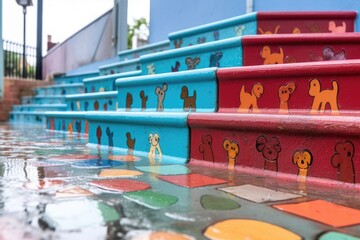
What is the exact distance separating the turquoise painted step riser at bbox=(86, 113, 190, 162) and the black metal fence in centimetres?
563

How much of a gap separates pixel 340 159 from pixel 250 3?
6.85 feet

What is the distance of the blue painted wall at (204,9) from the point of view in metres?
2.42

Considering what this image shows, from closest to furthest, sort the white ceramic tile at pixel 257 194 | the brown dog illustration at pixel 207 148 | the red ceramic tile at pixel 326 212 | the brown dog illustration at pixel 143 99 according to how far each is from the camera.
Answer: the red ceramic tile at pixel 326 212
the white ceramic tile at pixel 257 194
the brown dog illustration at pixel 207 148
the brown dog illustration at pixel 143 99

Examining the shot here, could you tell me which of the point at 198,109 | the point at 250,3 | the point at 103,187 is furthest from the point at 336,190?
the point at 250,3

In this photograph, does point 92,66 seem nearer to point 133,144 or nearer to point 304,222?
point 133,144

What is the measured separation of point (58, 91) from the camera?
5.38 m

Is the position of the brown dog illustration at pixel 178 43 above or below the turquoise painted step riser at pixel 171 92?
above

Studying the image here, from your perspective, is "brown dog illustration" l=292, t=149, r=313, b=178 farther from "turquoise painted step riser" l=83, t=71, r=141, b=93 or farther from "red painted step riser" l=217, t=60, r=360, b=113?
"turquoise painted step riser" l=83, t=71, r=141, b=93

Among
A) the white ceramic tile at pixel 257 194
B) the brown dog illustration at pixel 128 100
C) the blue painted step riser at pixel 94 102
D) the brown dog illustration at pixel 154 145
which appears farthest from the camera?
the blue painted step riser at pixel 94 102

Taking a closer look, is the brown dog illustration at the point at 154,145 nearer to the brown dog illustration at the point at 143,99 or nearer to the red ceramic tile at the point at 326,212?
the brown dog illustration at the point at 143,99

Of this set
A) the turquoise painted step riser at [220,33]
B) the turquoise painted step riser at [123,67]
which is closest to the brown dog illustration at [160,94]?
the turquoise painted step riser at [220,33]

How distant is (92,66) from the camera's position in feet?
17.6

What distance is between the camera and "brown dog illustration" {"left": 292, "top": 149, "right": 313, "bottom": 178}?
1107mm

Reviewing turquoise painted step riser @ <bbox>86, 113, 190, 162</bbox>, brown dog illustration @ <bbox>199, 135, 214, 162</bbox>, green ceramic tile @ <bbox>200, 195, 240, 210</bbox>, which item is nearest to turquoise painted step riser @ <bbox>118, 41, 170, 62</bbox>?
turquoise painted step riser @ <bbox>86, 113, 190, 162</bbox>
